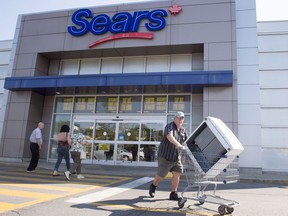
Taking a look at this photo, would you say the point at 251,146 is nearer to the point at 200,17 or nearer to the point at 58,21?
the point at 200,17

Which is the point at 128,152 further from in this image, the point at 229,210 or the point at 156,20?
the point at 229,210

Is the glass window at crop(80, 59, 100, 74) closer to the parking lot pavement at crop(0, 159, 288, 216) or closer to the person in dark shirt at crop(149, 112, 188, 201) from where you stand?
the parking lot pavement at crop(0, 159, 288, 216)

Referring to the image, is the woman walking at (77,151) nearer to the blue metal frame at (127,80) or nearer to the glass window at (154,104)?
the blue metal frame at (127,80)

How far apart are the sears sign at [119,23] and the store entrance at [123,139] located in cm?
411

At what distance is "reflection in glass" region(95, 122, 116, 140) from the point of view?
14.2 metres

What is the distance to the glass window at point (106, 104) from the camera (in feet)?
47.9

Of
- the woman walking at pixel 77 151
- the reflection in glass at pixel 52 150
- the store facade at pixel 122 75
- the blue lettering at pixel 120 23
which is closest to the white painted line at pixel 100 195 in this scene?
the woman walking at pixel 77 151

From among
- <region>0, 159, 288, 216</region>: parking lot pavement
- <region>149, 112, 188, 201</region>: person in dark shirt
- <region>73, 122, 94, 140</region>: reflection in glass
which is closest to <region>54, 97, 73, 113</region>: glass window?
<region>73, 122, 94, 140</region>: reflection in glass

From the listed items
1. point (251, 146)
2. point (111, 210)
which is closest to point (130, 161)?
point (251, 146)

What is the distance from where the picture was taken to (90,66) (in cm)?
1542

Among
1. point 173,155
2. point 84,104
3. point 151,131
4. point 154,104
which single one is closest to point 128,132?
point 151,131

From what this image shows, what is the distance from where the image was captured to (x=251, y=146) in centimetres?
1220

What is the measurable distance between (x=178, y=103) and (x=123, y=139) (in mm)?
3331

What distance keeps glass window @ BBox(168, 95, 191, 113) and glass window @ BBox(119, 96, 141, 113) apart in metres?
1.65
